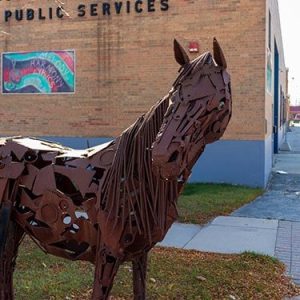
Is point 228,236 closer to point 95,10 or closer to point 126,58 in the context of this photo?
point 126,58

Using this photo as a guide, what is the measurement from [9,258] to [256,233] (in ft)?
17.0

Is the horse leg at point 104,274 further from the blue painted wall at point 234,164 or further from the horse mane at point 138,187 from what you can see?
the blue painted wall at point 234,164

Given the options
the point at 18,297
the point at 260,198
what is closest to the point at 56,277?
the point at 18,297

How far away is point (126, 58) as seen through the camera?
12906 millimetres

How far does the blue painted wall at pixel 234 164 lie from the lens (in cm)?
1213

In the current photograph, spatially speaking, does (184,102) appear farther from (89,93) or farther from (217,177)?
(89,93)

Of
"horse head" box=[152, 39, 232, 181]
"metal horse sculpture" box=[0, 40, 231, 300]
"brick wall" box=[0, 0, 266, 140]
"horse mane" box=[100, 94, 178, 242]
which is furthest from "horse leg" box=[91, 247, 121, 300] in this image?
"brick wall" box=[0, 0, 266, 140]

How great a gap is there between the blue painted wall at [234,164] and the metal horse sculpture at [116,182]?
29.4ft

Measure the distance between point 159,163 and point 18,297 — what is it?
3031 millimetres

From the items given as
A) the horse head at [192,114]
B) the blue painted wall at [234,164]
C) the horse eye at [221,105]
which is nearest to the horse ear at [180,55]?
the horse head at [192,114]

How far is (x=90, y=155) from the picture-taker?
3053 mm

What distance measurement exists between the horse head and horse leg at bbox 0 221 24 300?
1.45m

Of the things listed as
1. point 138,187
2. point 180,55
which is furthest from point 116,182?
point 180,55

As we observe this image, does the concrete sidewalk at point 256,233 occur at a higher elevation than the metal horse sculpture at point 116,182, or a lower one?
lower
